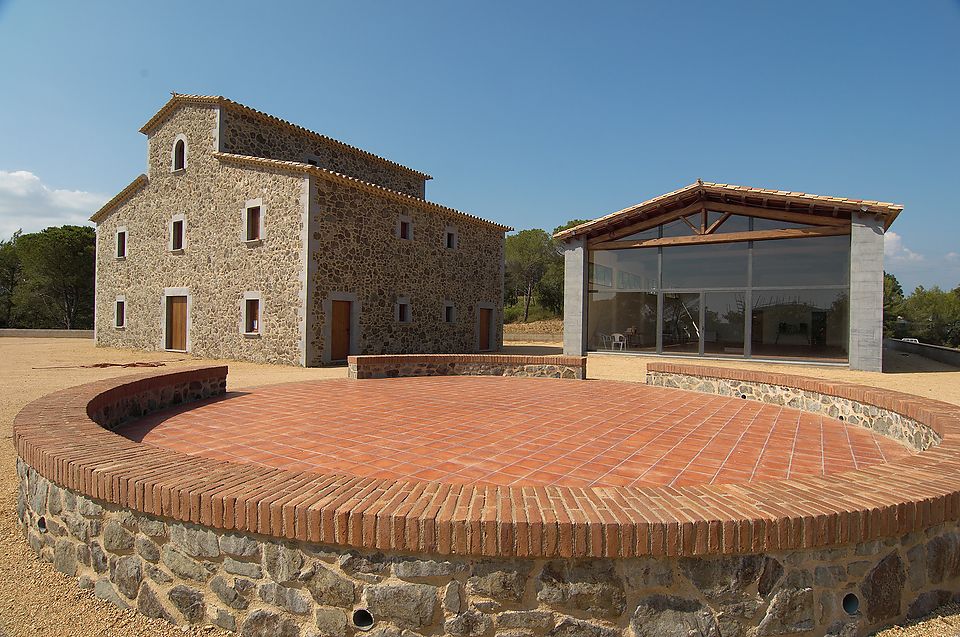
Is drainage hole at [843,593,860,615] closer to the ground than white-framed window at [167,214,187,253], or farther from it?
closer to the ground

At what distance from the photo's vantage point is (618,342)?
18.1 meters

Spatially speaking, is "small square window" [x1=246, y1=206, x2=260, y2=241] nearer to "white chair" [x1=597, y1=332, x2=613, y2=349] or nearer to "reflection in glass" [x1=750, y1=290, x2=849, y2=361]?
"white chair" [x1=597, y1=332, x2=613, y2=349]

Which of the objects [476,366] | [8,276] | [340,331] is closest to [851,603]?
[476,366]

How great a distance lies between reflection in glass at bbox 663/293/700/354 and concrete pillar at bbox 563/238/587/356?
2.74 metres

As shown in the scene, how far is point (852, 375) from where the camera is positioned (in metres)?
13.3

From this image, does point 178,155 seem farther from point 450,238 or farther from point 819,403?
point 819,403

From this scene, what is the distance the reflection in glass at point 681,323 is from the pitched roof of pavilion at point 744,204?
116 inches

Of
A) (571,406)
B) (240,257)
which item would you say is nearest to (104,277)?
(240,257)

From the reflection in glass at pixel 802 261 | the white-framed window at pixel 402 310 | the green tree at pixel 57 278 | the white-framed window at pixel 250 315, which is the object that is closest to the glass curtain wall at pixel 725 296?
the reflection in glass at pixel 802 261

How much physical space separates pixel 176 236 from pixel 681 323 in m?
18.4

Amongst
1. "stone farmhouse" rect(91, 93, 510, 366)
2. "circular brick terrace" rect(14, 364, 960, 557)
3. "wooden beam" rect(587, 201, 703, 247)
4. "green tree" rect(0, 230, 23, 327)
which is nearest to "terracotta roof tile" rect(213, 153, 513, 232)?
"stone farmhouse" rect(91, 93, 510, 366)

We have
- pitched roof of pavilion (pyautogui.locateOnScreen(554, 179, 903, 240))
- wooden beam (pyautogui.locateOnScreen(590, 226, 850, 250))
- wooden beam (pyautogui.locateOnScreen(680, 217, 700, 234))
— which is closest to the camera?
pitched roof of pavilion (pyautogui.locateOnScreen(554, 179, 903, 240))

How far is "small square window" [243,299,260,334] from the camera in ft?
52.0

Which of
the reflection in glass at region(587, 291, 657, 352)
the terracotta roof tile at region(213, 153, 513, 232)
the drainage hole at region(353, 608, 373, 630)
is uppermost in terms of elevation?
the terracotta roof tile at region(213, 153, 513, 232)
